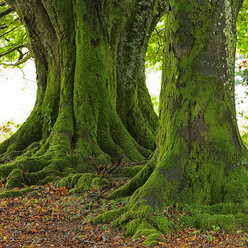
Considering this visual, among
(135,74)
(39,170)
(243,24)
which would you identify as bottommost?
(39,170)

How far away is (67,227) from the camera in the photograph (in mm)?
5262

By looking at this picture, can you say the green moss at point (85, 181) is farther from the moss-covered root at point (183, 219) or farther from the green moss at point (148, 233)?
the green moss at point (148, 233)

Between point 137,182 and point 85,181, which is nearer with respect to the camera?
point 137,182

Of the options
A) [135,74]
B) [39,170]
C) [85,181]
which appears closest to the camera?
[85,181]

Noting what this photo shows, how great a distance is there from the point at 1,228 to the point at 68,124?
13.9ft

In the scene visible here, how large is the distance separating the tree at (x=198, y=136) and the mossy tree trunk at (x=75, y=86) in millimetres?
3398

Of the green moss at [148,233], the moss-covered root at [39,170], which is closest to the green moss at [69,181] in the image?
the moss-covered root at [39,170]

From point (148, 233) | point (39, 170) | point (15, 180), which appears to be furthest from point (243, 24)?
point (148, 233)

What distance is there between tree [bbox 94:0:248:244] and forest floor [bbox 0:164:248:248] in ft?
0.79

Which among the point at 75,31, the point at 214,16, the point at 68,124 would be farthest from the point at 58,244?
the point at 75,31

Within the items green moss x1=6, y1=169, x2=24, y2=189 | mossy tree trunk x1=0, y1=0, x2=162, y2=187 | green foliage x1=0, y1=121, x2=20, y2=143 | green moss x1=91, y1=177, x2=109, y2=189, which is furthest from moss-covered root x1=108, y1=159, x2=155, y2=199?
green foliage x1=0, y1=121, x2=20, y2=143

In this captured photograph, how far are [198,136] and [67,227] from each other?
2361 mm

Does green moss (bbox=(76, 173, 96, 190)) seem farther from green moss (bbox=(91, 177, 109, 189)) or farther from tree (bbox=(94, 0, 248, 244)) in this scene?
tree (bbox=(94, 0, 248, 244))

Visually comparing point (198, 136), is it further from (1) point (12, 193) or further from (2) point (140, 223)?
(1) point (12, 193)
